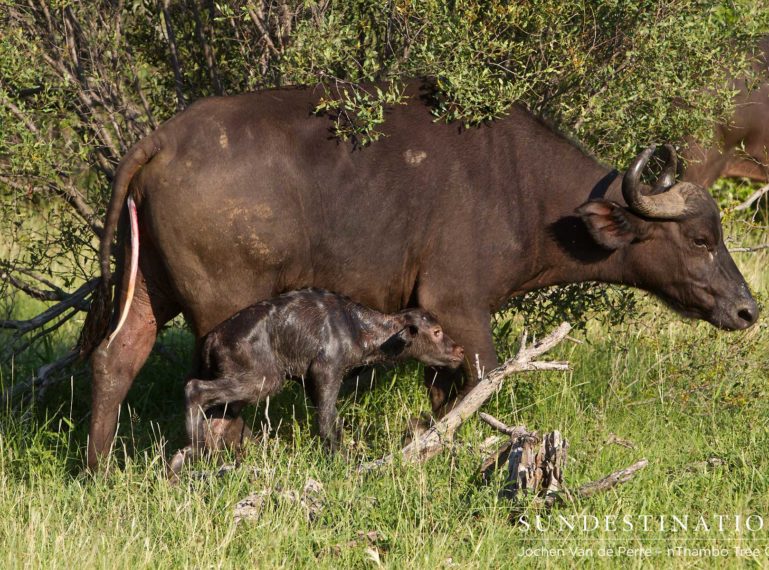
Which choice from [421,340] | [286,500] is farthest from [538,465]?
[421,340]

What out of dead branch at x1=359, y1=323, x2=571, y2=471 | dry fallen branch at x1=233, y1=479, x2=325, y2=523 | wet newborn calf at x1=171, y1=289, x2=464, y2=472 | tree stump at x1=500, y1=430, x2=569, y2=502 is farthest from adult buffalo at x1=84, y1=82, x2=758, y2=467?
tree stump at x1=500, y1=430, x2=569, y2=502

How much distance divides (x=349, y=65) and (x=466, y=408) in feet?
8.08

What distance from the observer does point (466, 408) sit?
6398 millimetres

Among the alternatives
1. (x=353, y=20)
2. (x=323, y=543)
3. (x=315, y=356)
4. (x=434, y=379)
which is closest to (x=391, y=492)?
(x=323, y=543)

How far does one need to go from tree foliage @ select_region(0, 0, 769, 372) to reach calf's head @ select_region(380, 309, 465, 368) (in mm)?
1176

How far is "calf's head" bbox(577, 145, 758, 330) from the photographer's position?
7.44 meters

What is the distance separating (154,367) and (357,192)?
2.87 metres

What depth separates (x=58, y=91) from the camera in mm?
7660

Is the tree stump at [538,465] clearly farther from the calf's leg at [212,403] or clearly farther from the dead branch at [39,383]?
the dead branch at [39,383]

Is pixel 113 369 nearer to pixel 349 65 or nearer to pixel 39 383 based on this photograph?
pixel 39 383

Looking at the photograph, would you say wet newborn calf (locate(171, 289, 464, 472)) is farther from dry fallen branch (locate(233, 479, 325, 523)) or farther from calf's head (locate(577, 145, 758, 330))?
calf's head (locate(577, 145, 758, 330))

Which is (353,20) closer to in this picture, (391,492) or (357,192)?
(357,192)

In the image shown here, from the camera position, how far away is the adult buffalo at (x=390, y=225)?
6.64m

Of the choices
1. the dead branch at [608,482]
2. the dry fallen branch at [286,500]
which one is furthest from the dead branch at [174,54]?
the dead branch at [608,482]
